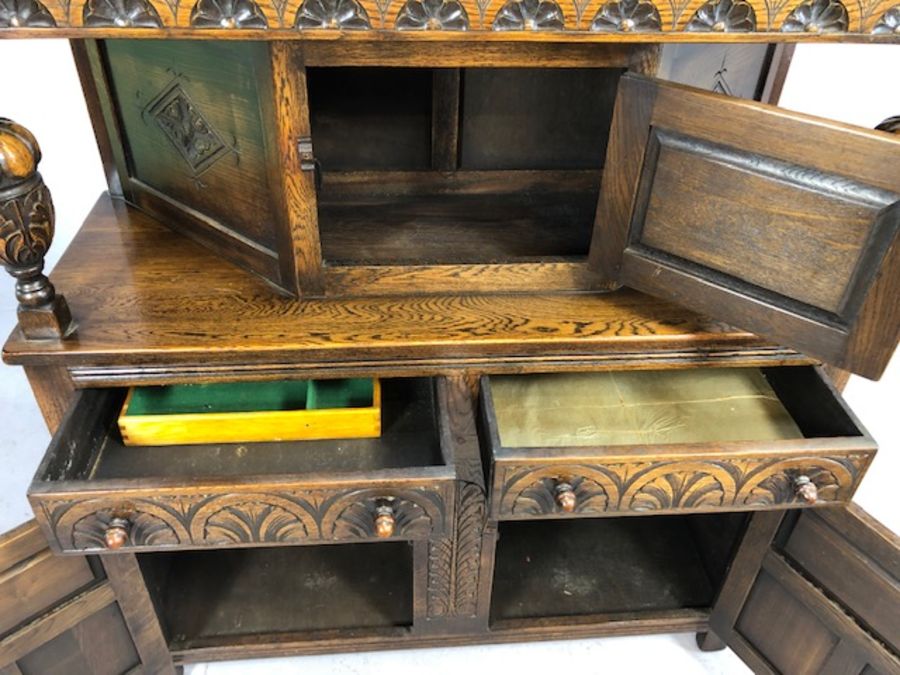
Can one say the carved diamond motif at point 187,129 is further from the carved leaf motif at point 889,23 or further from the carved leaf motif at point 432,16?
the carved leaf motif at point 889,23

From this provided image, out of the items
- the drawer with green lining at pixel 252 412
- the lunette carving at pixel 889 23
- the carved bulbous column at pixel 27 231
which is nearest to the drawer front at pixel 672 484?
the drawer with green lining at pixel 252 412

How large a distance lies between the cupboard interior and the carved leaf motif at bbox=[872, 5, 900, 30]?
0.54 meters

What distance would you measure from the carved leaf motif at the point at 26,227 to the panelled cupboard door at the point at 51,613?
34 cm

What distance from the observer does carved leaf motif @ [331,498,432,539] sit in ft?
3.16

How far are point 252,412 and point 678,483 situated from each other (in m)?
0.61

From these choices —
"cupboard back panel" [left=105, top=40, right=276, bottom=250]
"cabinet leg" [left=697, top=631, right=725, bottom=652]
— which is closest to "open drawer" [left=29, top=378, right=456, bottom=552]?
"cupboard back panel" [left=105, top=40, right=276, bottom=250]

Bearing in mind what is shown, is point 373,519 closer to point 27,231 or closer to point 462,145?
point 27,231

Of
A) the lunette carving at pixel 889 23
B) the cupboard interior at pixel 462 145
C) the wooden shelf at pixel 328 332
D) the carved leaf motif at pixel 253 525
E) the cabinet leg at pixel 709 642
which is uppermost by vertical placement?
the lunette carving at pixel 889 23

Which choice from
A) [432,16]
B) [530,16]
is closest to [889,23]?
[530,16]

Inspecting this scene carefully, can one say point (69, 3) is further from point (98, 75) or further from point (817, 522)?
point (817, 522)

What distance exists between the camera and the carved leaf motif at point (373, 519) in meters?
0.96

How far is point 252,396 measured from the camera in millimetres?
1148

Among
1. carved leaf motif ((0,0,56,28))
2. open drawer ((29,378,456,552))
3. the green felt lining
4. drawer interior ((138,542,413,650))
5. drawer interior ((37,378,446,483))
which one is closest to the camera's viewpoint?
carved leaf motif ((0,0,56,28))

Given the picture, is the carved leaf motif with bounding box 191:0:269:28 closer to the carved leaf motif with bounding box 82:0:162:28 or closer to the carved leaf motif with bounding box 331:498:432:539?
the carved leaf motif with bounding box 82:0:162:28
